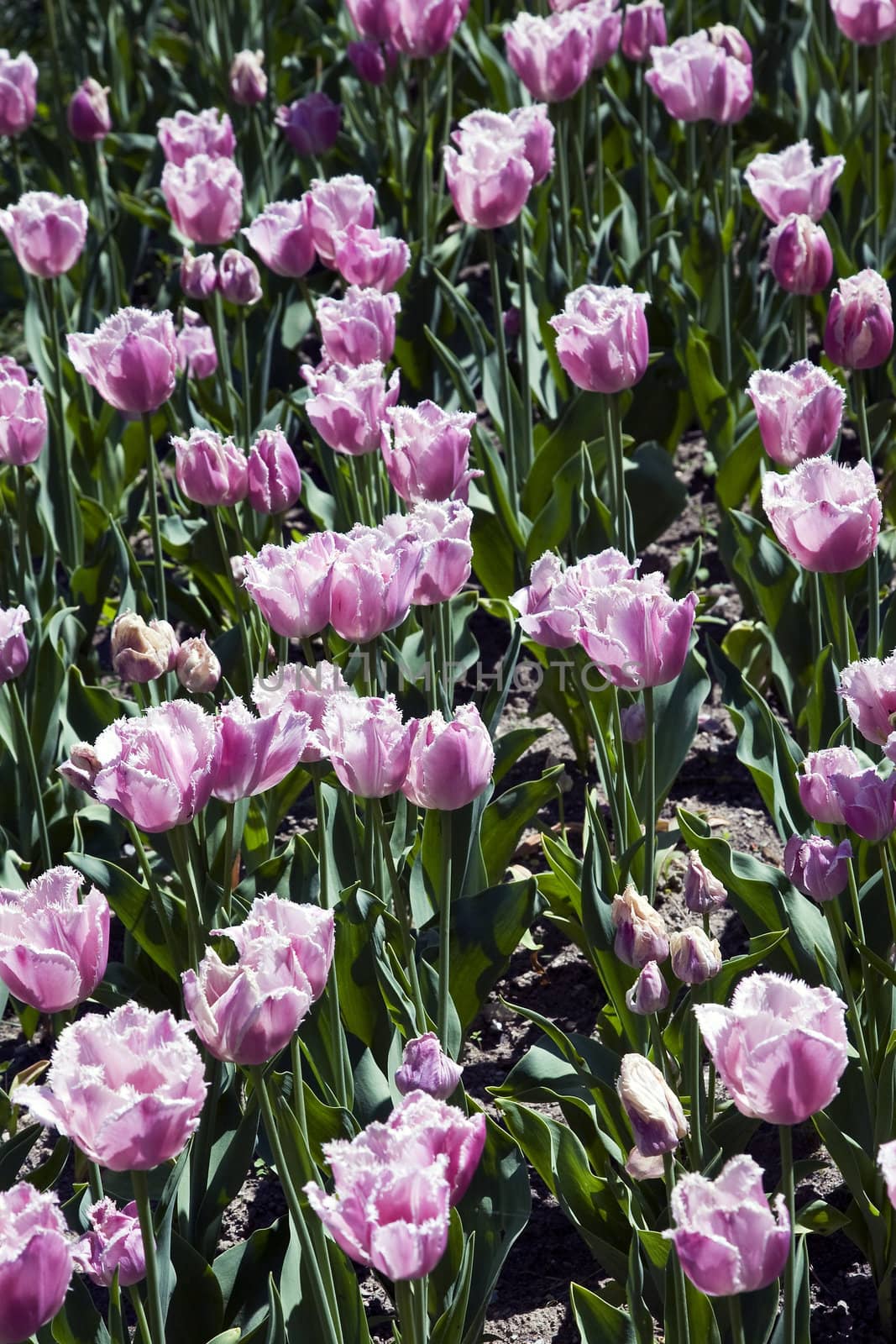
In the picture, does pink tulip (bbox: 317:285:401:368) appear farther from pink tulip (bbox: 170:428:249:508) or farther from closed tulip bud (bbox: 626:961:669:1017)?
closed tulip bud (bbox: 626:961:669:1017)

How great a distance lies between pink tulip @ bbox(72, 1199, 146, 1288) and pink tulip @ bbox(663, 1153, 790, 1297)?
50 centimetres

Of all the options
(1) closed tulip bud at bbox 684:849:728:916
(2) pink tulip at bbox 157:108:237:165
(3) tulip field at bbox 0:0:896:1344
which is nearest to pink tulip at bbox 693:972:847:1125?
(3) tulip field at bbox 0:0:896:1344

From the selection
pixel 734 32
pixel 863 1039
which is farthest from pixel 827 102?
pixel 863 1039

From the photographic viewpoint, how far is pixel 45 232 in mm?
2533

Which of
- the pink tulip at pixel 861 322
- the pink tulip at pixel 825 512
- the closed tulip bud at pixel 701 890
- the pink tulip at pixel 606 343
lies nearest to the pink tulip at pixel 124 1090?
the closed tulip bud at pixel 701 890

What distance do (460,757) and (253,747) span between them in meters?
0.19

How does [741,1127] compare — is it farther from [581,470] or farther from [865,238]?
[865,238]

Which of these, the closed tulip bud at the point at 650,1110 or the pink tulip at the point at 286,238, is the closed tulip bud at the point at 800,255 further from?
the closed tulip bud at the point at 650,1110

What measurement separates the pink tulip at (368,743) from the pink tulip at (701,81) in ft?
6.12

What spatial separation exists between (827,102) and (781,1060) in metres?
3.30

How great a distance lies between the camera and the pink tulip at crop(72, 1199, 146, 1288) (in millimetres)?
1277

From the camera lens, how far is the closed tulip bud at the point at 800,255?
2.30m

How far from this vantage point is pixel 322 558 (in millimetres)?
1617

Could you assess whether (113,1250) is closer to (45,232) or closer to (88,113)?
(45,232)
